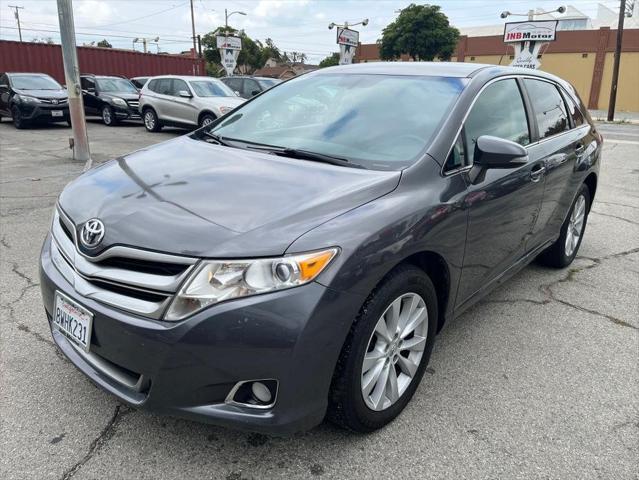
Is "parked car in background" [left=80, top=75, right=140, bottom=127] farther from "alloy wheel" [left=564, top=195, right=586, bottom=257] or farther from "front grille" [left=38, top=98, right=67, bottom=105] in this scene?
"alloy wheel" [left=564, top=195, right=586, bottom=257]

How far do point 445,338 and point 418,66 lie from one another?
1.76 m

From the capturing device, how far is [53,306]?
235 cm

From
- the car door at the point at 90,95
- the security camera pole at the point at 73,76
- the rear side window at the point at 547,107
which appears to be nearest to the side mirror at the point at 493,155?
the rear side window at the point at 547,107

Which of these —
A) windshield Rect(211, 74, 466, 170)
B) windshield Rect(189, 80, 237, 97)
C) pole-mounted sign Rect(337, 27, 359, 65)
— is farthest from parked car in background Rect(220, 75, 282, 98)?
windshield Rect(211, 74, 466, 170)

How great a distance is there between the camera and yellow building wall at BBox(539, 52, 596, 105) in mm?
38562

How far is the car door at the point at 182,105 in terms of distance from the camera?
44.4ft

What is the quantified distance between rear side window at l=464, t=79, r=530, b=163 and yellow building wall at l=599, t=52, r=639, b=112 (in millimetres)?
39625

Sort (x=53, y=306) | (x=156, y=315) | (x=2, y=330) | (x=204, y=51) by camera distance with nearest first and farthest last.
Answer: (x=156, y=315) < (x=53, y=306) < (x=2, y=330) < (x=204, y=51)

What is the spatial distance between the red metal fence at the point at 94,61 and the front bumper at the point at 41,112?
7.37 meters

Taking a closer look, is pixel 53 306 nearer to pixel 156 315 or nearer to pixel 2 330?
pixel 156 315

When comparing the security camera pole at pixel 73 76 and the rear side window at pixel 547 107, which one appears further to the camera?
the security camera pole at pixel 73 76

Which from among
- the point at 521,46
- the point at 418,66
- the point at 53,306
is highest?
the point at 521,46

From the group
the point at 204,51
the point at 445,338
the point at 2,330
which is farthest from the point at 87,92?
the point at 204,51

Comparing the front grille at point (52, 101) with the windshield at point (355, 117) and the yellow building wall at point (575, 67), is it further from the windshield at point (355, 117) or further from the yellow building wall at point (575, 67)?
the yellow building wall at point (575, 67)
